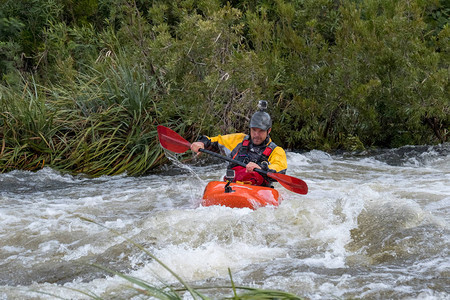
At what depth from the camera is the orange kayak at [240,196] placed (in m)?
5.04

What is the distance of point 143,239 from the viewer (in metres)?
4.55

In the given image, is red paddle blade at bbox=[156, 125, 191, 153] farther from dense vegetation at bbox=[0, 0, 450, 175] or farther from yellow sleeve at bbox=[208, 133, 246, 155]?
dense vegetation at bbox=[0, 0, 450, 175]

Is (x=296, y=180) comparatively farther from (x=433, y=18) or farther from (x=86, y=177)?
(x=433, y=18)

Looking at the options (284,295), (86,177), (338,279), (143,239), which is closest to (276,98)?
(86,177)

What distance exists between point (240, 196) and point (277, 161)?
720 mm

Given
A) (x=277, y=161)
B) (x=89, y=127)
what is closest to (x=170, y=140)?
(x=277, y=161)

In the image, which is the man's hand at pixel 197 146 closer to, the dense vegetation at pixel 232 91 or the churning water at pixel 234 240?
the churning water at pixel 234 240

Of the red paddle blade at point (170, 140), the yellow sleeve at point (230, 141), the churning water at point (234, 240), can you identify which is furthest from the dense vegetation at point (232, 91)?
the yellow sleeve at point (230, 141)

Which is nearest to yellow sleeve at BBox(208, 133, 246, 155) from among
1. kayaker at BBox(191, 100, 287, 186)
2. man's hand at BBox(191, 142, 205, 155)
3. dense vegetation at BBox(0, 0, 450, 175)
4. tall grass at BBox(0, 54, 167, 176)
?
kayaker at BBox(191, 100, 287, 186)

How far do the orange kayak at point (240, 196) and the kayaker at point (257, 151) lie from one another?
0.24 meters

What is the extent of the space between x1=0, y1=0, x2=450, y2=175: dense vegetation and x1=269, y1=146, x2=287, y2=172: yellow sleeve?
2093mm

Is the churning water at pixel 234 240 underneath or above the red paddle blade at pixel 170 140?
underneath

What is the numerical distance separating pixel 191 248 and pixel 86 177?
354cm

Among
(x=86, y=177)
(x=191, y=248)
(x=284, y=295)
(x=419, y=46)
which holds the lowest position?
(x=86, y=177)
